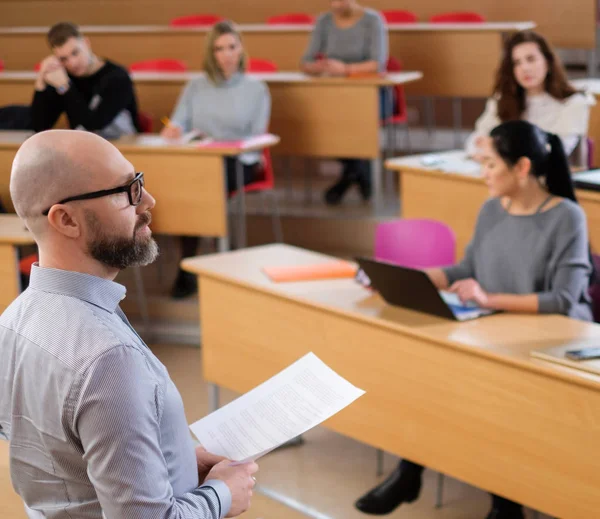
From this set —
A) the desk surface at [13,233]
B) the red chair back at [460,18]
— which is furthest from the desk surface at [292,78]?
the desk surface at [13,233]

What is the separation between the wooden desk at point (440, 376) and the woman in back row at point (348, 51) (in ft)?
8.46

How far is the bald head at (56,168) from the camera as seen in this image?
129 centimetres

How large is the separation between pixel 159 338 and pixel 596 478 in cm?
287

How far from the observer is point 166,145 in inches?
177

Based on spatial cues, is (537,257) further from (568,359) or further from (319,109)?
(319,109)

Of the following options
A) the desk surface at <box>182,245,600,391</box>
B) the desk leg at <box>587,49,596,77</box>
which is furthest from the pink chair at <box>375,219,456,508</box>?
the desk leg at <box>587,49,596,77</box>

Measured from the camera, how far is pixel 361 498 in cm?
304

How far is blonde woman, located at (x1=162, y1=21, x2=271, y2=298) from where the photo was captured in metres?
4.87

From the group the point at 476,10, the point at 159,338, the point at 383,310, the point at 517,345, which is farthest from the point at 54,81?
the point at 476,10

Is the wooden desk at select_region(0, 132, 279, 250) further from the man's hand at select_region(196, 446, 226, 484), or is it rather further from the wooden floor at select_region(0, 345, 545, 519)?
the man's hand at select_region(196, 446, 226, 484)

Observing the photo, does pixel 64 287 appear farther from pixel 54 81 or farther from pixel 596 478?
pixel 54 81

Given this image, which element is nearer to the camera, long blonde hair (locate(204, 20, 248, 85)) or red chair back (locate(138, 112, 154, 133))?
long blonde hair (locate(204, 20, 248, 85))

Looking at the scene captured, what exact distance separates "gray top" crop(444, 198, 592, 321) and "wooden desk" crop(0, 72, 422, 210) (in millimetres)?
2245

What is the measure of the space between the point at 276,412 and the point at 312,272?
1411 mm
